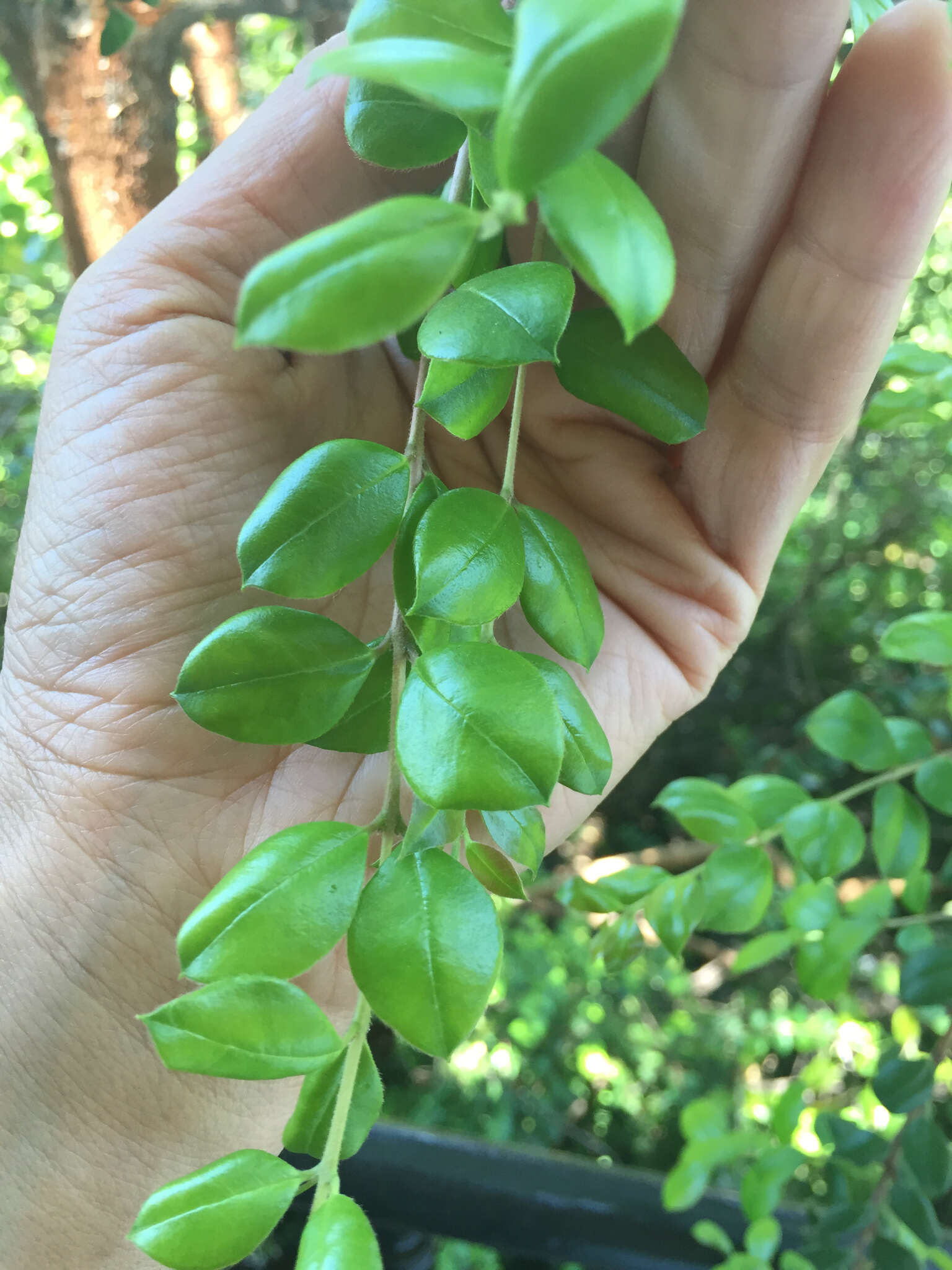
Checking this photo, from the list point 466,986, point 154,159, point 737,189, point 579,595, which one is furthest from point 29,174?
point 466,986

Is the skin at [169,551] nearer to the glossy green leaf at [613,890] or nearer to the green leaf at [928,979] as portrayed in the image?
the glossy green leaf at [613,890]

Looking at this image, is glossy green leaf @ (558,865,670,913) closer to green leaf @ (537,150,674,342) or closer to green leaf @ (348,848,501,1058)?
green leaf @ (348,848,501,1058)

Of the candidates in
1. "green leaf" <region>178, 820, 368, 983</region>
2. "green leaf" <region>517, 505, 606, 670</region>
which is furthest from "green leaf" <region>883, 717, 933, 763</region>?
"green leaf" <region>178, 820, 368, 983</region>

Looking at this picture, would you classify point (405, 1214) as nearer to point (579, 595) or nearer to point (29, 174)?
point (579, 595)

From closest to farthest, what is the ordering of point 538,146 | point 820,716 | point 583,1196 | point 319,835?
1. point 538,146
2. point 319,835
3. point 820,716
4. point 583,1196

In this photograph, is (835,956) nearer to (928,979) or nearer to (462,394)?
(928,979)

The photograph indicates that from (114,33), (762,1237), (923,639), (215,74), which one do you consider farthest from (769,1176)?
(215,74)
